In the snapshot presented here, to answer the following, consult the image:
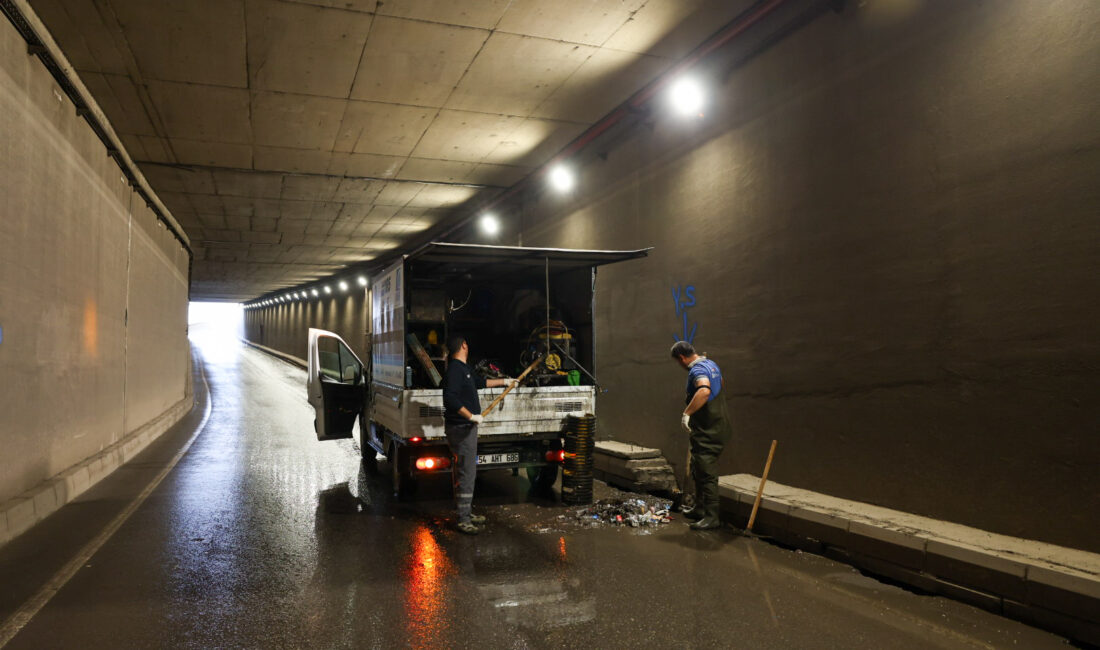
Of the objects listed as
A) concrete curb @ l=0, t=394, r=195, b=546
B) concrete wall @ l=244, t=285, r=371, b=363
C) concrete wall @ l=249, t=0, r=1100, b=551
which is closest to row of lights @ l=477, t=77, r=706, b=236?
concrete wall @ l=249, t=0, r=1100, b=551

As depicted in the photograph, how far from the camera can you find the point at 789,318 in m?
7.38

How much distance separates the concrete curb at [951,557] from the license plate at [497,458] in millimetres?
2576

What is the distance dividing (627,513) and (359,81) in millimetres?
6529

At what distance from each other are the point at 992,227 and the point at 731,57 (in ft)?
13.5

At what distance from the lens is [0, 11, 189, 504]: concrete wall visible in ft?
21.0

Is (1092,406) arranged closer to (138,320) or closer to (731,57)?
(731,57)

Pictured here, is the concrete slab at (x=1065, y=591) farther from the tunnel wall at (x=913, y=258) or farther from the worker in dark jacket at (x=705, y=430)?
the worker in dark jacket at (x=705, y=430)

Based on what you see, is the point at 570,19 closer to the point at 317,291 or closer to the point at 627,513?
the point at 627,513

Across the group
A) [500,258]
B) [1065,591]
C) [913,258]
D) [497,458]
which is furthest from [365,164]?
[1065,591]

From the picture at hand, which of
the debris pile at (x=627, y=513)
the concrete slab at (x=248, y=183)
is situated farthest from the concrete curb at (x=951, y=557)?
the concrete slab at (x=248, y=183)

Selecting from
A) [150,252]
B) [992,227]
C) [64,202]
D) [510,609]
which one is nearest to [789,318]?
[992,227]

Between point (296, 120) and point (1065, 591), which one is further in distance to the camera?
point (296, 120)

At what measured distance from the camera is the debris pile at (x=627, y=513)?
22.8 ft

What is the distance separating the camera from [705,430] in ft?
22.7
